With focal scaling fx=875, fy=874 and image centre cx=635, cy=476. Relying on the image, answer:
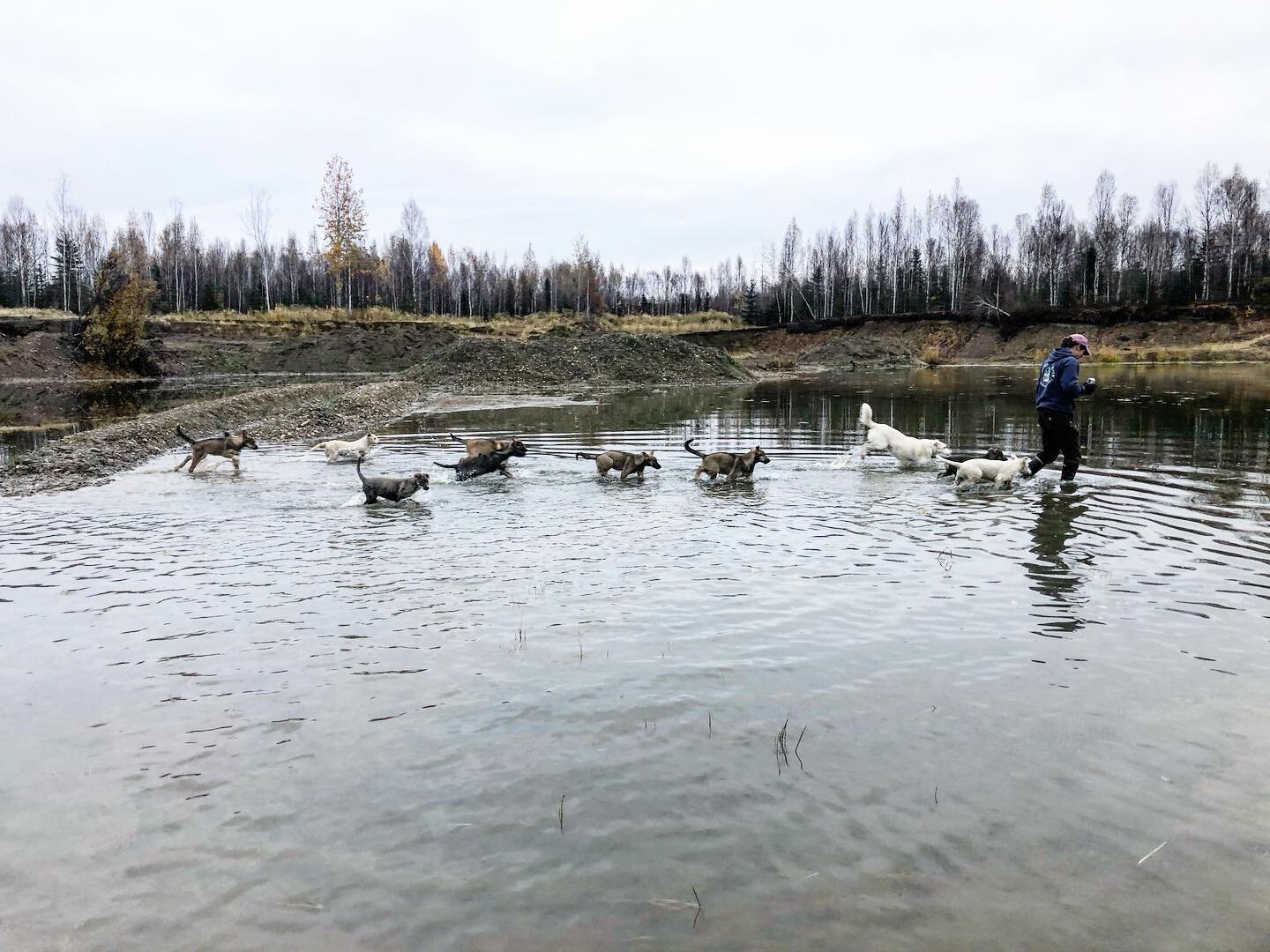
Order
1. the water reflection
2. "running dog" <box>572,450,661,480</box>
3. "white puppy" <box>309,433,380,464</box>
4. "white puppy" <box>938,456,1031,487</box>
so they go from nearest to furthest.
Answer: the water reflection → "white puppy" <box>938,456,1031,487</box> → "running dog" <box>572,450,661,480</box> → "white puppy" <box>309,433,380,464</box>

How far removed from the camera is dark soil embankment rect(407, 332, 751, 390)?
50000mm

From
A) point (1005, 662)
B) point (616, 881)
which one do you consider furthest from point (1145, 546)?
point (616, 881)

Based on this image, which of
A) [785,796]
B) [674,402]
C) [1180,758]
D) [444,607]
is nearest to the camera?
[785,796]

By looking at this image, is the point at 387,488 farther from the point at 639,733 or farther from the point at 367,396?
the point at 367,396

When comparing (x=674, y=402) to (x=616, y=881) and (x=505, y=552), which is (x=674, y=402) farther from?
(x=616, y=881)

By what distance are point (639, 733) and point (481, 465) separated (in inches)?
433

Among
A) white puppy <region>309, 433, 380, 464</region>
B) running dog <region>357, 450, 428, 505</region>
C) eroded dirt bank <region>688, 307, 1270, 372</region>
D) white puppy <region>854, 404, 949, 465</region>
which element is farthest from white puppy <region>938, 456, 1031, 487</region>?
eroded dirt bank <region>688, 307, 1270, 372</region>

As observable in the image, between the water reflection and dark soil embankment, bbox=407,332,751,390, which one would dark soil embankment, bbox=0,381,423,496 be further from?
the water reflection

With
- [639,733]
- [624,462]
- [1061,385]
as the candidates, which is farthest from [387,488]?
[1061,385]

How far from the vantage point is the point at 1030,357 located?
266ft

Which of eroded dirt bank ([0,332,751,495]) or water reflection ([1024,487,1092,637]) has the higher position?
eroded dirt bank ([0,332,751,495])

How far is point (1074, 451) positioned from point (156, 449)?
2037cm

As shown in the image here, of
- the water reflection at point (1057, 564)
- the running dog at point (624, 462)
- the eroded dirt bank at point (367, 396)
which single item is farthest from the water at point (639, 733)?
the eroded dirt bank at point (367, 396)

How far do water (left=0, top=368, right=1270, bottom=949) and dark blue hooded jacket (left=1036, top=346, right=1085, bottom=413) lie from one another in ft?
11.8
